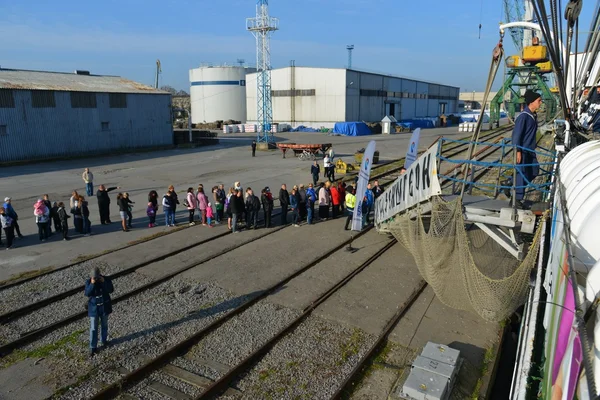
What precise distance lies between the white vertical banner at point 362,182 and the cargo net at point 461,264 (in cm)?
175

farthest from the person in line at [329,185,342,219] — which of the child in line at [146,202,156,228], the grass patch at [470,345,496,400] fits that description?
the grass patch at [470,345,496,400]

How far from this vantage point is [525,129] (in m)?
8.35

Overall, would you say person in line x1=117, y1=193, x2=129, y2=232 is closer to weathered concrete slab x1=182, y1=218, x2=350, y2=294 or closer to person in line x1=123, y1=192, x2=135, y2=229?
person in line x1=123, y1=192, x2=135, y2=229

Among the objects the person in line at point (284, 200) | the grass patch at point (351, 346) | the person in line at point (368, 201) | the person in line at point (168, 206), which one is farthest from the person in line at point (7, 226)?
the person in line at point (368, 201)

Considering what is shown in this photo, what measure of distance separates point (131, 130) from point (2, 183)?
1601 centimetres

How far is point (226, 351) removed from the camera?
766 cm

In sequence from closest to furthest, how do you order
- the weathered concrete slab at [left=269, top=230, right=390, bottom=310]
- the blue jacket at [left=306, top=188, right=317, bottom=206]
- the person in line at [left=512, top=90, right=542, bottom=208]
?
the person in line at [left=512, top=90, right=542, bottom=208] < the weathered concrete slab at [left=269, top=230, right=390, bottom=310] < the blue jacket at [left=306, top=188, right=317, bottom=206]

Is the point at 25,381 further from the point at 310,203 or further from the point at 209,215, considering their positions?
the point at 310,203

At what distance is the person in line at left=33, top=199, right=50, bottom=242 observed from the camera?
13.9 metres

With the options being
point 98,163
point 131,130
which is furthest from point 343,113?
point 98,163

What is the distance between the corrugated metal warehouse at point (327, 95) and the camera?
62750 mm

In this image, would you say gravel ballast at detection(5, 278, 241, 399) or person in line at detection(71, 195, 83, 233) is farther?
person in line at detection(71, 195, 83, 233)

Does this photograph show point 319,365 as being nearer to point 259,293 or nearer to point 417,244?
point 259,293

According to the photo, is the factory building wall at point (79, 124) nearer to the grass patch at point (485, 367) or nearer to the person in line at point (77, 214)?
the person in line at point (77, 214)
